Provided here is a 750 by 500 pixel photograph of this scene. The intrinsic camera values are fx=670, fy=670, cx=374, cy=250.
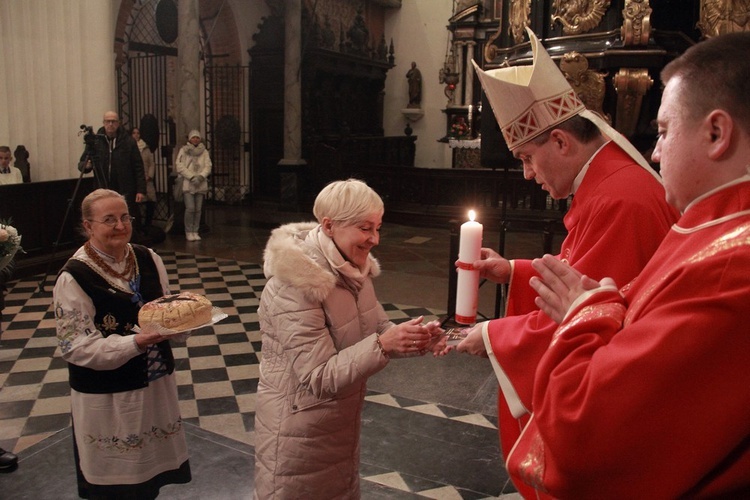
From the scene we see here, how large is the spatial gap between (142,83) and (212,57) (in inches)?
67.9

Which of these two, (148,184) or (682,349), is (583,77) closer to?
(682,349)

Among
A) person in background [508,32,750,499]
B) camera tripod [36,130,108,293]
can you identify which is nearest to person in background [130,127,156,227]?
camera tripod [36,130,108,293]

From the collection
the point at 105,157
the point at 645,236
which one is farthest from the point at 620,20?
the point at 105,157

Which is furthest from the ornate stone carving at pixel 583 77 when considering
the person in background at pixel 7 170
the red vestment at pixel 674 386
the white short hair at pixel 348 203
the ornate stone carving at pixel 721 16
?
the person in background at pixel 7 170

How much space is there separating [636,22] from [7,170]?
6.76 m

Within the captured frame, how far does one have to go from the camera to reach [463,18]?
15.5 m

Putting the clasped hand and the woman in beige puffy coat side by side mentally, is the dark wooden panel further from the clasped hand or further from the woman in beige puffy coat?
the clasped hand

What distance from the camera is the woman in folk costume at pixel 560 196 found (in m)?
1.73

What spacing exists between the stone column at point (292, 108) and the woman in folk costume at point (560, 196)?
35.4 ft

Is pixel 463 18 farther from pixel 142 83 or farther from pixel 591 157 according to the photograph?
pixel 591 157

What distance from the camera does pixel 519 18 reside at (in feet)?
16.9

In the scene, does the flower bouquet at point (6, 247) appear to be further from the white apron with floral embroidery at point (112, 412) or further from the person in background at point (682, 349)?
the person in background at point (682, 349)

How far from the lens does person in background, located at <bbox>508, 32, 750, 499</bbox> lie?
40.1 inches

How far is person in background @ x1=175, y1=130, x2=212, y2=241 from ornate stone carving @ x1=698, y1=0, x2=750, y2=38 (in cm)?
690
